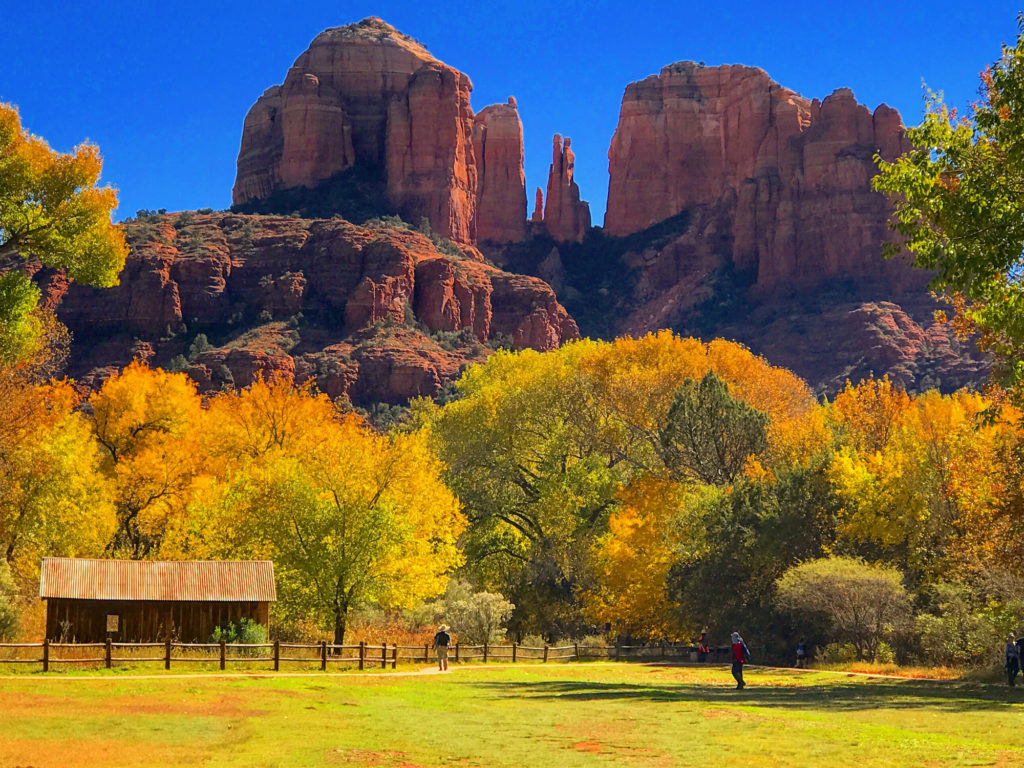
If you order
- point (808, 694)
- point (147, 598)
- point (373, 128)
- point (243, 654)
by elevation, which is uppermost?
point (373, 128)

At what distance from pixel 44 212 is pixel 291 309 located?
11424 cm

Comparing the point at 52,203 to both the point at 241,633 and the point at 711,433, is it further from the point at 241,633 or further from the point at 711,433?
the point at 711,433

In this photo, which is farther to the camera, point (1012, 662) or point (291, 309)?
point (291, 309)

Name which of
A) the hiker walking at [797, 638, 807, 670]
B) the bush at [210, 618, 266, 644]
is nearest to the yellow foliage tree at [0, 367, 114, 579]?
the bush at [210, 618, 266, 644]

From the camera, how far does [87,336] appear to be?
13512 cm

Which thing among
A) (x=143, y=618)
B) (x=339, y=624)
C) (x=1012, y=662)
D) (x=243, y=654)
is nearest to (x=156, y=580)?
(x=143, y=618)

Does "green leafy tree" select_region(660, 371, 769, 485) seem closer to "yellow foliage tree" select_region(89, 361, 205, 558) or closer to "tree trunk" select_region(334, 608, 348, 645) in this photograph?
"tree trunk" select_region(334, 608, 348, 645)

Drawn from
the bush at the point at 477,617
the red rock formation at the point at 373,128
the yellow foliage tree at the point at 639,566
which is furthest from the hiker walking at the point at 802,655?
the red rock formation at the point at 373,128

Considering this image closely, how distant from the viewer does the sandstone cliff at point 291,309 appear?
129 metres

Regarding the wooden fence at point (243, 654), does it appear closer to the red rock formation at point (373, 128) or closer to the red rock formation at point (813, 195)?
the red rock formation at point (813, 195)

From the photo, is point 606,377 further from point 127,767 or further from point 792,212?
point 792,212

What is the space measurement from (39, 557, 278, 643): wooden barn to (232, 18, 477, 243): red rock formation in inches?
5432

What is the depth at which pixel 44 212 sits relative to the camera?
26750mm

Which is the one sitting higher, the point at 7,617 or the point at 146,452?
the point at 146,452
